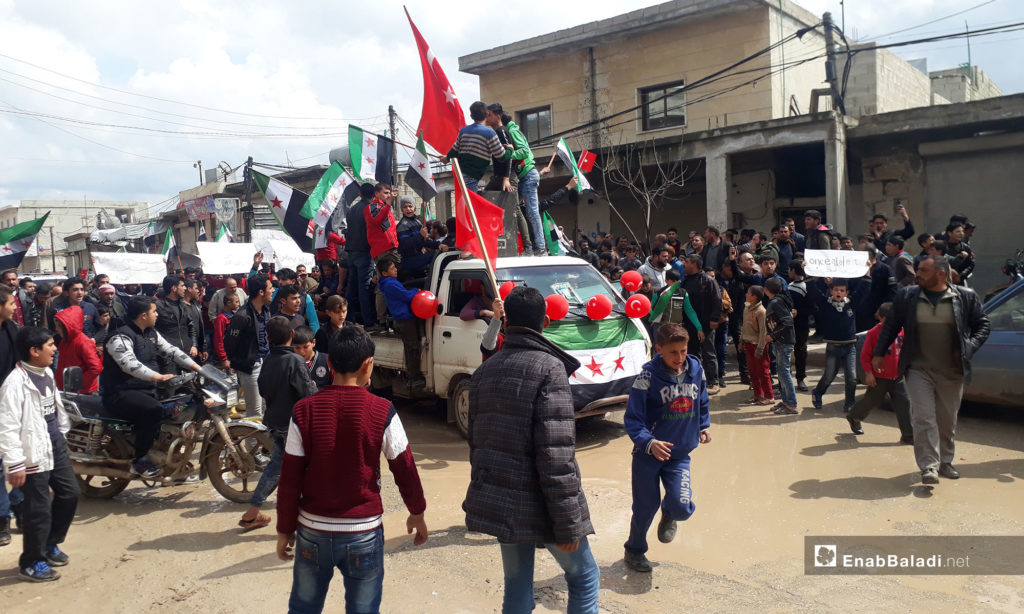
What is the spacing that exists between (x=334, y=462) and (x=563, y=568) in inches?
42.8

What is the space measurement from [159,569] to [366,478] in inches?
108

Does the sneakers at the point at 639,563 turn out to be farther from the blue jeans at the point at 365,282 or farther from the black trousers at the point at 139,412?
the blue jeans at the point at 365,282

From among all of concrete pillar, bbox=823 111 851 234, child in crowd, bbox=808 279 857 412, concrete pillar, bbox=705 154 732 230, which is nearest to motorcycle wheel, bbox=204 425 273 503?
child in crowd, bbox=808 279 857 412

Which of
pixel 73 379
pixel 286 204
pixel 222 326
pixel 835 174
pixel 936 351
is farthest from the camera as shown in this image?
pixel 835 174

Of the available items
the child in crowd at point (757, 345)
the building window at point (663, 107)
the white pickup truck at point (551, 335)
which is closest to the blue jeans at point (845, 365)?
the child in crowd at point (757, 345)

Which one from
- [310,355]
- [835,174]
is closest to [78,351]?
[310,355]

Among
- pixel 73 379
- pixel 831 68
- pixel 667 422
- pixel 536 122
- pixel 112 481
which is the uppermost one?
pixel 536 122

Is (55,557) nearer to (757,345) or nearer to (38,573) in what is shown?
(38,573)

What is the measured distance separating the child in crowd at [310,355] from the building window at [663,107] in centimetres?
1599

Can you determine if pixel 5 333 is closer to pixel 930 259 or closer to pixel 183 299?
pixel 183 299

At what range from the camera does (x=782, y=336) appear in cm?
834

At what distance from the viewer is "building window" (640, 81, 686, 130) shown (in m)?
20.5

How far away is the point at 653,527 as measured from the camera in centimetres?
523

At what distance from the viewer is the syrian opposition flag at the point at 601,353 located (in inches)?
273
